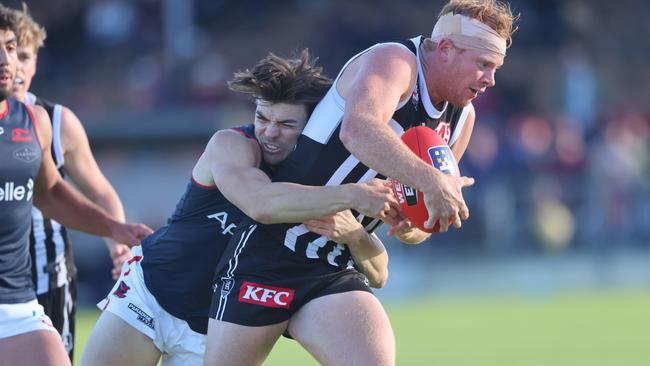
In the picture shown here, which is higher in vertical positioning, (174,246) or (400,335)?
(174,246)

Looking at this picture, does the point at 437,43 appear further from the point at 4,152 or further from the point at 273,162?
the point at 4,152

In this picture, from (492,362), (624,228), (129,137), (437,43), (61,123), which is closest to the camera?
(437,43)

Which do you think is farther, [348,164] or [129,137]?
[129,137]

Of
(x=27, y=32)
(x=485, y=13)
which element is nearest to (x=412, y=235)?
(x=485, y=13)

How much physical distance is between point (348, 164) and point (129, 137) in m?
13.1

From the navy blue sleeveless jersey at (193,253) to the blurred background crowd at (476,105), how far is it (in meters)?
10.1

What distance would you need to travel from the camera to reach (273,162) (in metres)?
5.88

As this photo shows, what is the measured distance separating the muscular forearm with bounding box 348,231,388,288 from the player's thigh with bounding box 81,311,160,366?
3.60 feet

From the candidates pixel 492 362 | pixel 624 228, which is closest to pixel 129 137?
pixel 624 228

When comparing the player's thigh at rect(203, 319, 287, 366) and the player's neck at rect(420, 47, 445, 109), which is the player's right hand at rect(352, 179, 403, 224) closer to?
the player's neck at rect(420, 47, 445, 109)

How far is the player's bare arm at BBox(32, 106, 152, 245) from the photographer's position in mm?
6516

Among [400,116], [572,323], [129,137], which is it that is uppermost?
[400,116]

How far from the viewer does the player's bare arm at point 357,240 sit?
553cm

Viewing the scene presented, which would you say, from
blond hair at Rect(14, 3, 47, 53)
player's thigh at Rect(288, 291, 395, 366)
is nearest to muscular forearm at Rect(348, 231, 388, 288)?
player's thigh at Rect(288, 291, 395, 366)
